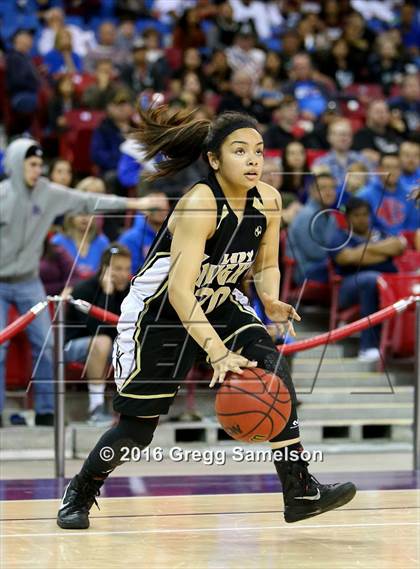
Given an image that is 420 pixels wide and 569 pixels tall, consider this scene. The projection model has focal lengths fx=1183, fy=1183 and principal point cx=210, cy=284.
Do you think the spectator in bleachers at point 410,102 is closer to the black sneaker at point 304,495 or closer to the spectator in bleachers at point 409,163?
the spectator in bleachers at point 409,163

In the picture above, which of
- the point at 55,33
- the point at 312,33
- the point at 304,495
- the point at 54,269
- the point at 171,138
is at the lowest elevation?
the point at 54,269

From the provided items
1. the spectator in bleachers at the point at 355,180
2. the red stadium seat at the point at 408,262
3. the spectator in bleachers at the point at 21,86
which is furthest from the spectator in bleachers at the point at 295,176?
the spectator in bleachers at the point at 21,86

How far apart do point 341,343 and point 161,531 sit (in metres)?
4.48

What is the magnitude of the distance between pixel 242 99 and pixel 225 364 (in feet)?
27.0

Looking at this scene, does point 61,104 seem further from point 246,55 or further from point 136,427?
point 136,427

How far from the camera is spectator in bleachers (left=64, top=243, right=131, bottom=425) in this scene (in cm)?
757

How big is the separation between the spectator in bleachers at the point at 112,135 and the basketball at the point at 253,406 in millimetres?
6703

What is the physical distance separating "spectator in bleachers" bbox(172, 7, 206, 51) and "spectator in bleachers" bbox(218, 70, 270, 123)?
213 cm

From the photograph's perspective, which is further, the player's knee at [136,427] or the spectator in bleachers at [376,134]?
the spectator in bleachers at [376,134]

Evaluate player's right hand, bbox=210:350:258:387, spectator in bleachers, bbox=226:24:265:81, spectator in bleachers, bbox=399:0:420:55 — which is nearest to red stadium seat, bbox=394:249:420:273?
spectator in bleachers, bbox=226:24:265:81

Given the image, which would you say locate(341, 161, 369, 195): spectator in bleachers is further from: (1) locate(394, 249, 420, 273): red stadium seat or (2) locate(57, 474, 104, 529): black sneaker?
(2) locate(57, 474, 104, 529): black sneaker

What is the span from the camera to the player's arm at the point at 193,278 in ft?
14.9

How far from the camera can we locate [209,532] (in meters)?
4.98

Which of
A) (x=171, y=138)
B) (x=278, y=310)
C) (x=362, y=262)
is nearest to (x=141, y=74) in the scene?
(x=362, y=262)
